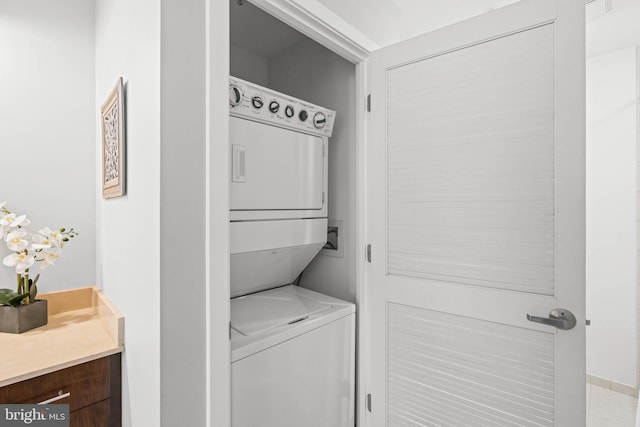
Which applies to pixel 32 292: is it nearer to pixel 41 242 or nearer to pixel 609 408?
pixel 41 242

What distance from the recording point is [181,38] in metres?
0.93

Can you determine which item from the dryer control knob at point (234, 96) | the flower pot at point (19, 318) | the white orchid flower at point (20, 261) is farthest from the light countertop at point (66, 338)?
the dryer control knob at point (234, 96)

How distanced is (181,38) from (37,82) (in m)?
1.12

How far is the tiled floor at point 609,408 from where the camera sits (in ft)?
6.89

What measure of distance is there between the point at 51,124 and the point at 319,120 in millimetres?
Answer: 1299

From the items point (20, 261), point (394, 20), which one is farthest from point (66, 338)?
point (394, 20)

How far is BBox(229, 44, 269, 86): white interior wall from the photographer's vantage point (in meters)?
2.18

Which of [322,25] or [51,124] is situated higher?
[322,25]

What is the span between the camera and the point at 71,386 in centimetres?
115

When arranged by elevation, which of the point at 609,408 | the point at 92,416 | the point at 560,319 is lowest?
the point at 609,408

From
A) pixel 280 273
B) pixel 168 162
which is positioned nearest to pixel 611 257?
pixel 280 273

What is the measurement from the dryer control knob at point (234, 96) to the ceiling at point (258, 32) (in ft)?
2.23

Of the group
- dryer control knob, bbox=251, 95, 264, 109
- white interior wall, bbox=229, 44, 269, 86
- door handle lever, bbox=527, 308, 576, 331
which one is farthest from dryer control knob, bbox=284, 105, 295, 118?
door handle lever, bbox=527, 308, 576, 331

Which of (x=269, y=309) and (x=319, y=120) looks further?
(x=319, y=120)
